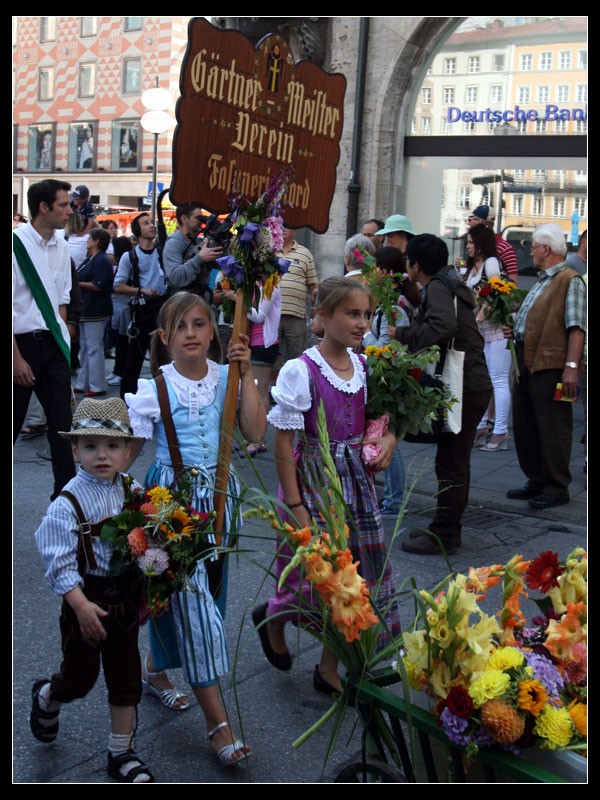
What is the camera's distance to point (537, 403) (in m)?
6.89

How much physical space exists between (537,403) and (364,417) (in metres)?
3.20

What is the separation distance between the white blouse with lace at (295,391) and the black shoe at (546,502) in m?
3.24

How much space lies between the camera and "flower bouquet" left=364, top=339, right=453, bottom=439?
4.09 meters

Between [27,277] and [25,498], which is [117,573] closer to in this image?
[27,277]

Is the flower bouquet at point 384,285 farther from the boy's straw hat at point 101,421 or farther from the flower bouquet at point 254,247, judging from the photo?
the boy's straw hat at point 101,421

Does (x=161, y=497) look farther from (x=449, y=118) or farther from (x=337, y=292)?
(x=449, y=118)

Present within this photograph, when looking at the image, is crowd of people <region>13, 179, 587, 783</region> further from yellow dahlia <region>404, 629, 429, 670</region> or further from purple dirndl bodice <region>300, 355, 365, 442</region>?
yellow dahlia <region>404, 629, 429, 670</region>

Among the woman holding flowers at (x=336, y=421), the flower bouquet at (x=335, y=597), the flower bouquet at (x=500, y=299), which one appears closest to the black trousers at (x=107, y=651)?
the woman holding flowers at (x=336, y=421)

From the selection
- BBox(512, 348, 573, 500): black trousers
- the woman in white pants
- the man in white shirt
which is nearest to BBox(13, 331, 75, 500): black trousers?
the man in white shirt

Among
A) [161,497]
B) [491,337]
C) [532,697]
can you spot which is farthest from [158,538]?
[491,337]

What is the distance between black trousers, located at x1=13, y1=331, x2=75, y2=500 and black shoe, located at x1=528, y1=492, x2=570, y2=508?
314cm

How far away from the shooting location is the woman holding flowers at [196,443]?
3.34 m

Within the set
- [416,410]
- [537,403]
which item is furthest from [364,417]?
[537,403]

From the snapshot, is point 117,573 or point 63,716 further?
point 63,716
